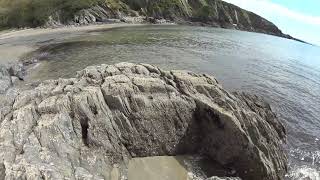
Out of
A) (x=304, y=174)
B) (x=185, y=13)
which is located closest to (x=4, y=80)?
(x=304, y=174)

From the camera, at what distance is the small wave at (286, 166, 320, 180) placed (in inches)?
962

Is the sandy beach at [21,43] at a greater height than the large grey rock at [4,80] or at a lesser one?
lesser

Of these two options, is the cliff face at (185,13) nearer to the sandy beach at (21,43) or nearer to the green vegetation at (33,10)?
the green vegetation at (33,10)

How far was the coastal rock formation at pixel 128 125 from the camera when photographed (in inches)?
774

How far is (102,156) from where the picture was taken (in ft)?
68.5

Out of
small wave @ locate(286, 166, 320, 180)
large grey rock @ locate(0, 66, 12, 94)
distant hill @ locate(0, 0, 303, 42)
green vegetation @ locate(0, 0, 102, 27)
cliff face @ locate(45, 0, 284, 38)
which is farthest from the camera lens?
cliff face @ locate(45, 0, 284, 38)

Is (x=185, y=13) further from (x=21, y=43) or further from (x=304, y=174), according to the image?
(x=304, y=174)

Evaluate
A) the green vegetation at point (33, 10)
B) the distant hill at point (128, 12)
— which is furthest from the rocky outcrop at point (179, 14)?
the green vegetation at point (33, 10)

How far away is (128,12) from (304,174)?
119 meters

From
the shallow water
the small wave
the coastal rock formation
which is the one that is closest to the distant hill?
the shallow water

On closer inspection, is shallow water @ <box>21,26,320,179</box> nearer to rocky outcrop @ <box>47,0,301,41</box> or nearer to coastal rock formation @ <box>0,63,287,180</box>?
coastal rock formation @ <box>0,63,287,180</box>

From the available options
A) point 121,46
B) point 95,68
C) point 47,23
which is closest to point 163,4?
point 47,23

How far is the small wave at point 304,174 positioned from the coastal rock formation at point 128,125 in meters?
0.99

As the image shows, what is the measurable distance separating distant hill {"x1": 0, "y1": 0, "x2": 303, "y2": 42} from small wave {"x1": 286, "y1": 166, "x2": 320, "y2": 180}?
84.0 m
